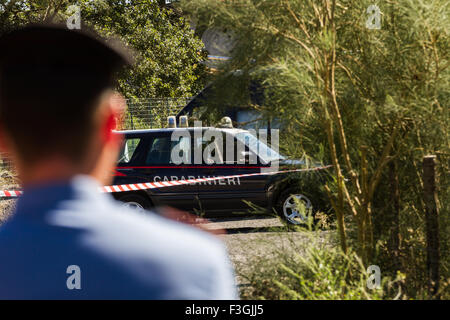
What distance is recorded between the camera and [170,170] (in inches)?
392

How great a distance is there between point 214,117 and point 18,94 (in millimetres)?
3616

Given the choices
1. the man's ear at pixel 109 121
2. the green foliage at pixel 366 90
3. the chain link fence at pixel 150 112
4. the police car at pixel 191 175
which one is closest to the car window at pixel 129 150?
the police car at pixel 191 175

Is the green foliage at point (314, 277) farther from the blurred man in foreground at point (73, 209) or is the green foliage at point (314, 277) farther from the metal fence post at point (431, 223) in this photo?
the blurred man in foreground at point (73, 209)

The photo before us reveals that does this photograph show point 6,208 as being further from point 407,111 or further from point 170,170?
point 407,111

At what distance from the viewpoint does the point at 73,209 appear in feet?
3.37

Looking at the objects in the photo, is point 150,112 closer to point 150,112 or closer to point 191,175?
point 150,112

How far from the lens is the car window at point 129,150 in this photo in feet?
32.9

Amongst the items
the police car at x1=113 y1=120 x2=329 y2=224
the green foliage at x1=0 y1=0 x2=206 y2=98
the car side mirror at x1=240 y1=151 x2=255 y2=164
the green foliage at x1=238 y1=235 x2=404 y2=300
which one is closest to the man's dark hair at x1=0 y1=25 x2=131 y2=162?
the green foliage at x1=238 y1=235 x2=404 y2=300

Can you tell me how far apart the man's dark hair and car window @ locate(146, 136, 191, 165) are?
8720mm

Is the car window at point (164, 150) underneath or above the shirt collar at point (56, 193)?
above

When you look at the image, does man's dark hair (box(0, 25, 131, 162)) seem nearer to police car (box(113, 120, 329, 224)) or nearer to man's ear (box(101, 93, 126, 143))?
man's ear (box(101, 93, 126, 143))

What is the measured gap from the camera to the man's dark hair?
107 cm

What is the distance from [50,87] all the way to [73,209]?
0.74 ft
